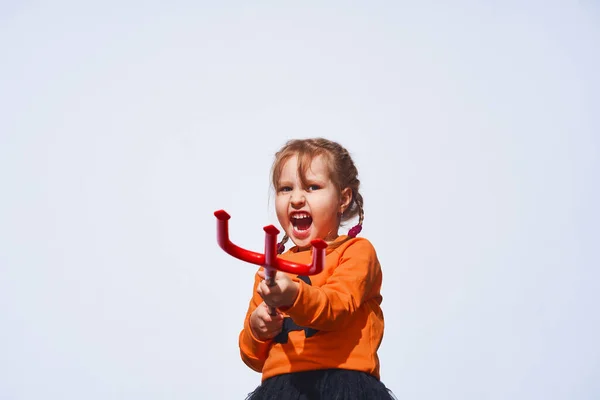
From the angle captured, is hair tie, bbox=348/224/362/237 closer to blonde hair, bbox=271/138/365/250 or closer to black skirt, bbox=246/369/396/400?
blonde hair, bbox=271/138/365/250

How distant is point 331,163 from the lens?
1.70 meters

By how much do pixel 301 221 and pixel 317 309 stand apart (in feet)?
1.20

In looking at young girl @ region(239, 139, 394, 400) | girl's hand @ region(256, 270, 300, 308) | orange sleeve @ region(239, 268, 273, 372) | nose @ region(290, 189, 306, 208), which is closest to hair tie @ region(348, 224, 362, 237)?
young girl @ region(239, 139, 394, 400)

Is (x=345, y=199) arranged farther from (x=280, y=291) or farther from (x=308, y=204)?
(x=280, y=291)

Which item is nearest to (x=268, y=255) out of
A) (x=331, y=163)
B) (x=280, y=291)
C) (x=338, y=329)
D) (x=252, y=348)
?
(x=280, y=291)

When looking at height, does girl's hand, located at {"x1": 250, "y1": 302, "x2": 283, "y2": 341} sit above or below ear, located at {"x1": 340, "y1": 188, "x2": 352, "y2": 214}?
below

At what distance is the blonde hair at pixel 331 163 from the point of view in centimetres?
169

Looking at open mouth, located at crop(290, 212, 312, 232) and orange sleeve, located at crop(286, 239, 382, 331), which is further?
open mouth, located at crop(290, 212, 312, 232)

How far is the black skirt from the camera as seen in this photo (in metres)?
1.40

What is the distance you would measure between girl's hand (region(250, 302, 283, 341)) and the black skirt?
0.08 meters

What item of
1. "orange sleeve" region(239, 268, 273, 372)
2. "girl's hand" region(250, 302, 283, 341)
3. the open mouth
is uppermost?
the open mouth

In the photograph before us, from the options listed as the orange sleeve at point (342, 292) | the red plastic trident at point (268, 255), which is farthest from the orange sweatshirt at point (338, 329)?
the red plastic trident at point (268, 255)

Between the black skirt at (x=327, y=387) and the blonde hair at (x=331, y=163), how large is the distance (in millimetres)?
368

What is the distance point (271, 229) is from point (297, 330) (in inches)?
14.9
